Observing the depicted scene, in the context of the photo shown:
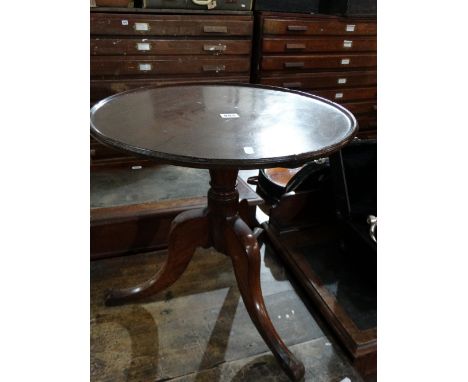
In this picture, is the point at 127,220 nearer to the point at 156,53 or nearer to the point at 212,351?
the point at 212,351

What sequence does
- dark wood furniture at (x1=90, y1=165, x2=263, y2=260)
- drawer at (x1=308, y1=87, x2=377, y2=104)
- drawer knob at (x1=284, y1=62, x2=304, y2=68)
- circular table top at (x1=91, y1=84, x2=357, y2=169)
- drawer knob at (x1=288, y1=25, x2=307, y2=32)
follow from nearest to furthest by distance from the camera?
1. circular table top at (x1=91, y1=84, x2=357, y2=169)
2. dark wood furniture at (x1=90, y1=165, x2=263, y2=260)
3. drawer knob at (x1=288, y1=25, x2=307, y2=32)
4. drawer knob at (x1=284, y1=62, x2=304, y2=68)
5. drawer at (x1=308, y1=87, x2=377, y2=104)

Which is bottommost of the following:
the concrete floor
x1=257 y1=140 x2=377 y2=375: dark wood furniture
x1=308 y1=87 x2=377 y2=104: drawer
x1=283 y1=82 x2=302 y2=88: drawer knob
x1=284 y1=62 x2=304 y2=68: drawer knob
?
the concrete floor

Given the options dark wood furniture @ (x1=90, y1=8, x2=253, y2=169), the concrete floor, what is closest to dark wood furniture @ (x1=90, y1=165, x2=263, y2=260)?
the concrete floor

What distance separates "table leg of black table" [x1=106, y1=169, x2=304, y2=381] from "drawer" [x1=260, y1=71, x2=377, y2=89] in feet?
5.71

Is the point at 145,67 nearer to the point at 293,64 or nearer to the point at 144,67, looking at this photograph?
the point at 144,67

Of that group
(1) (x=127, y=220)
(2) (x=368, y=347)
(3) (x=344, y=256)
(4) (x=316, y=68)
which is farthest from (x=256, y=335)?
(4) (x=316, y=68)

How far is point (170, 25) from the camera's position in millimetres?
2562

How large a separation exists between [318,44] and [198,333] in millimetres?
2377

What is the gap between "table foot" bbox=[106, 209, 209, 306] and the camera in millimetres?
1534

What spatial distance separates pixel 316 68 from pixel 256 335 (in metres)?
2.28

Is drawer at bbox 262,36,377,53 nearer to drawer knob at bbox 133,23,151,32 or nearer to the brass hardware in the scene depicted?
the brass hardware

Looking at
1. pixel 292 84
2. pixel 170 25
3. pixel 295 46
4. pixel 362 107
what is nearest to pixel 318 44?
pixel 295 46

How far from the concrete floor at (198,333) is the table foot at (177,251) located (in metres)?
0.06

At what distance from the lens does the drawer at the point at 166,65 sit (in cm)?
254
